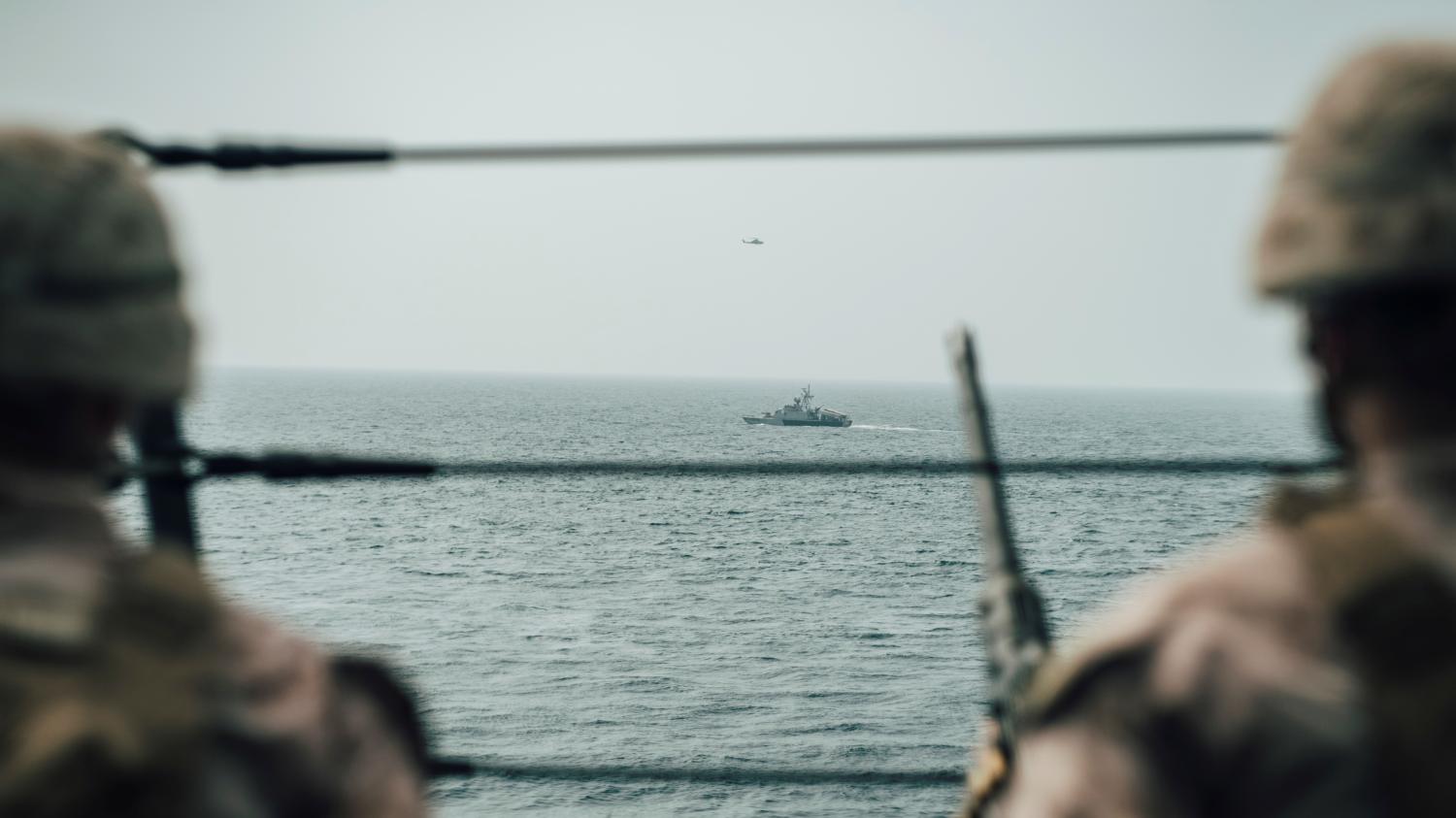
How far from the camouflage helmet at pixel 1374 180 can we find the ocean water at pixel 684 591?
319 millimetres

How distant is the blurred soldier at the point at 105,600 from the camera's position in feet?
3.64

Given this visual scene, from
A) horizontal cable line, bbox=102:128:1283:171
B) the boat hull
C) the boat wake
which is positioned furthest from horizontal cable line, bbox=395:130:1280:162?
the boat wake

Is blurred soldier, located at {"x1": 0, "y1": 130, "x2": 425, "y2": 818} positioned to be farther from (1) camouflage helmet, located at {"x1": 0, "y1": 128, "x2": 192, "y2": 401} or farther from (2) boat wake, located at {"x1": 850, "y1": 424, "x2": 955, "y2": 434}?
(2) boat wake, located at {"x1": 850, "y1": 424, "x2": 955, "y2": 434}

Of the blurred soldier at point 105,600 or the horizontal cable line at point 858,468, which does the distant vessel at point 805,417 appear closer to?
the horizontal cable line at point 858,468

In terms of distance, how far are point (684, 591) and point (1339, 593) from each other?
177 feet

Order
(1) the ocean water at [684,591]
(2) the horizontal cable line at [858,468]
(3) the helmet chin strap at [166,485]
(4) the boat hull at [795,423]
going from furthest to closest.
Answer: (4) the boat hull at [795,423], (1) the ocean water at [684,591], (3) the helmet chin strap at [166,485], (2) the horizontal cable line at [858,468]

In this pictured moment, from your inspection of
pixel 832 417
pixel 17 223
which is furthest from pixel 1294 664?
pixel 832 417

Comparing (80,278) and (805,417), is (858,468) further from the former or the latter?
(805,417)

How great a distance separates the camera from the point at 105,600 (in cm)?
119

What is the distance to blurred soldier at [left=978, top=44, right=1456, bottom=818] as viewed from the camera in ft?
3.47

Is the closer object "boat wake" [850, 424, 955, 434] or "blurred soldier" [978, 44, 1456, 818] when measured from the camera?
"blurred soldier" [978, 44, 1456, 818]

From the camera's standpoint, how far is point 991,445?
2316 mm

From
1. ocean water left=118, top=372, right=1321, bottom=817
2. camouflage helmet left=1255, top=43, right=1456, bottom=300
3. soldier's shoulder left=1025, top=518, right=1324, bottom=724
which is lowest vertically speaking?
ocean water left=118, top=372, right=1321, bottom=817

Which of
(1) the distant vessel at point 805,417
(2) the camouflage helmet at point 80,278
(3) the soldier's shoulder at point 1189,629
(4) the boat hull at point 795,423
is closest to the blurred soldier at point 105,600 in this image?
(2) the camouflage helmet at point 80,278
